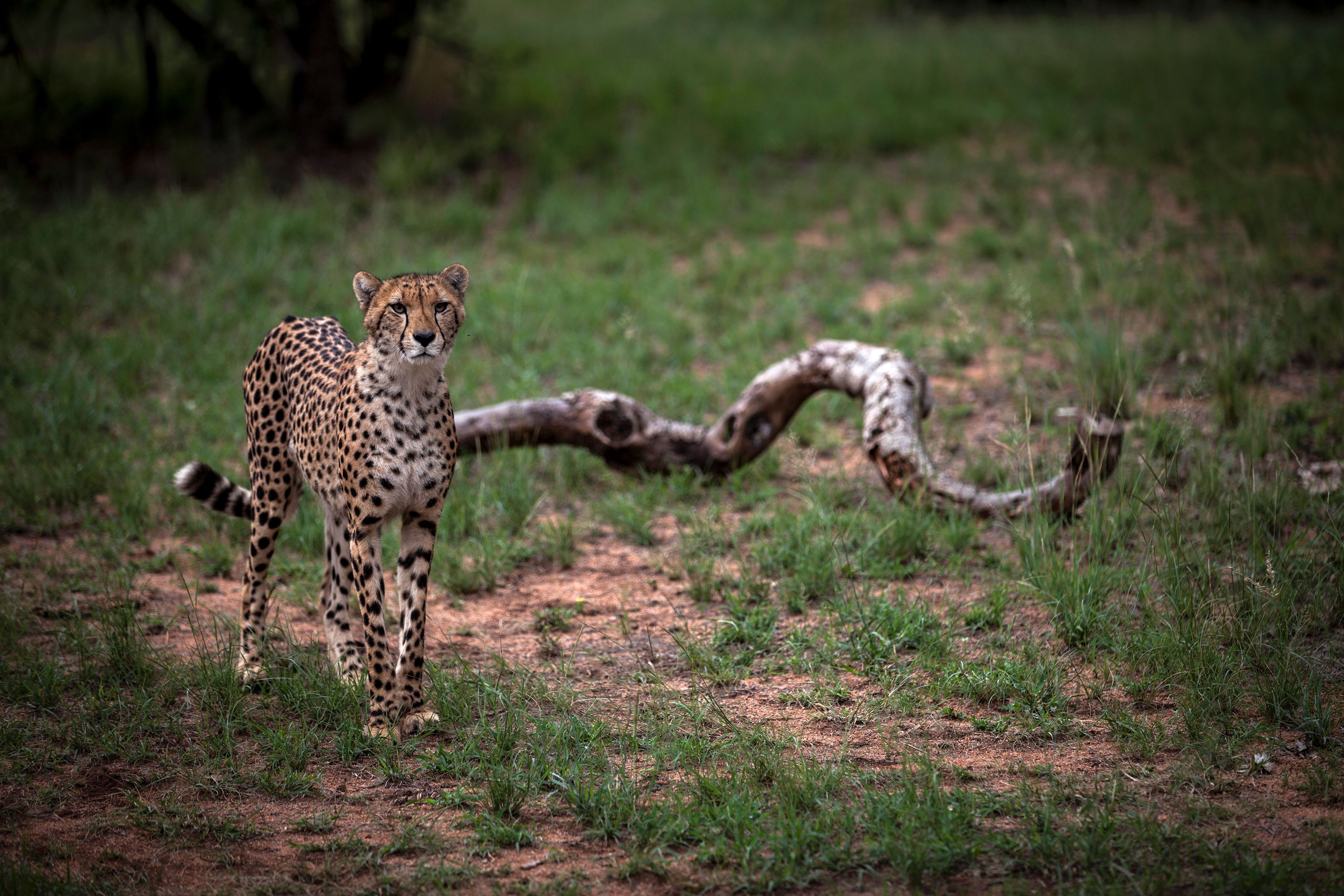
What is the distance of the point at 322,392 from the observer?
171 inches

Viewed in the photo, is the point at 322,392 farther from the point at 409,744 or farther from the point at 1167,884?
the point at 1167,884

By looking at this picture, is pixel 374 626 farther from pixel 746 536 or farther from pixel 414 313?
pixel 746 536

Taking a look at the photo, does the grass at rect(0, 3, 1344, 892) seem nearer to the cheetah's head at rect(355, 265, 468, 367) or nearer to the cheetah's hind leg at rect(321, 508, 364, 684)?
the cheetah's hind leg at rect(321, 508, 364, 684)

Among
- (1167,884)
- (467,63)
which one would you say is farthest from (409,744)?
(467,63)

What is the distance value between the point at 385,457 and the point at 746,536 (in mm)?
2186

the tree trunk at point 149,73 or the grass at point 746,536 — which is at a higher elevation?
the tree trunk at point 149,73

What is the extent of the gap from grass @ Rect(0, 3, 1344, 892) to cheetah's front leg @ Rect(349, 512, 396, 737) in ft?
0.33

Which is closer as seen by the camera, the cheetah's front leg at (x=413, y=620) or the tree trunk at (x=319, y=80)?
the cheetah's front leg at (x=413, y=620)

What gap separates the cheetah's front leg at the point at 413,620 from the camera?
4086 millimetres

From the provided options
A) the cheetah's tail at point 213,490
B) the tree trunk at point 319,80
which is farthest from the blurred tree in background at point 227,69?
the cheetah's tail at point 213,490

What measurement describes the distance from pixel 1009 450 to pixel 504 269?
4738mm

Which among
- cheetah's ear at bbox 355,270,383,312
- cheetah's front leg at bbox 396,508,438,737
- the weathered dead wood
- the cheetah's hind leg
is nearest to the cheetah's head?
cheetah's ear at bbox 355,270,383,312

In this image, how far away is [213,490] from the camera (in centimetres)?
468

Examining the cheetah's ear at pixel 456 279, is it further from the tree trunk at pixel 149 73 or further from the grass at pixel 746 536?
the tree trunk at pixel 149 73
